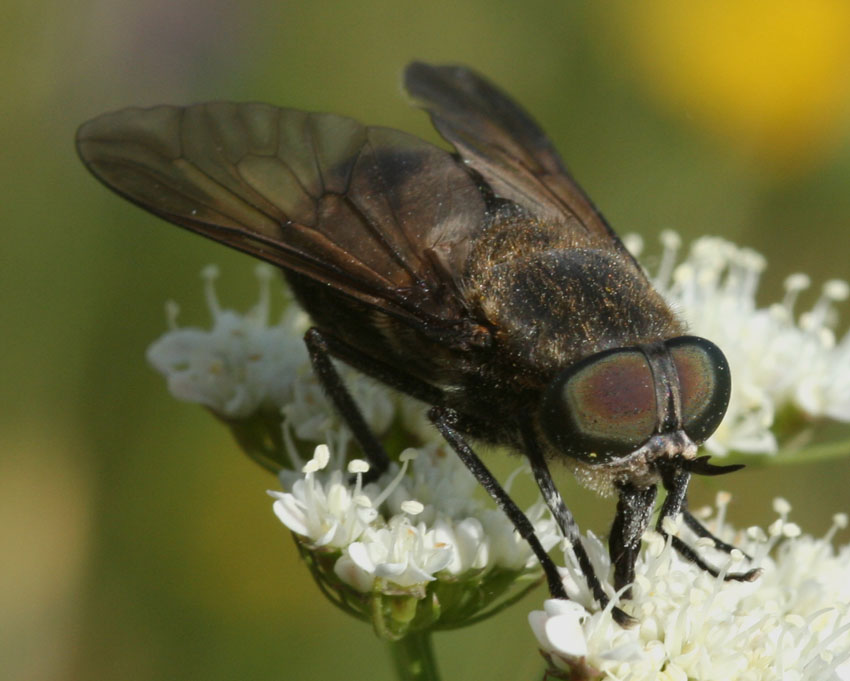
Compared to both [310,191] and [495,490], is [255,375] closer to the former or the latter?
[310,191]

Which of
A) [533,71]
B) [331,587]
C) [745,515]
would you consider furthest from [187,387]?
[533,71]

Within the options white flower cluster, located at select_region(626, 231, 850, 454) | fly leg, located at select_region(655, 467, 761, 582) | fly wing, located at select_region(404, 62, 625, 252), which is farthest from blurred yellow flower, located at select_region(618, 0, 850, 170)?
fly leg, located at select_region(655, 467, 761, 582)

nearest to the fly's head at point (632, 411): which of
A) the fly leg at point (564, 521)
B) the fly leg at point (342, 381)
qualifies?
the fly leg at point (564, 521)

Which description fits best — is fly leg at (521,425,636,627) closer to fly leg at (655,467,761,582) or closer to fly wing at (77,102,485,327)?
fly leg at (655,467,761,582)

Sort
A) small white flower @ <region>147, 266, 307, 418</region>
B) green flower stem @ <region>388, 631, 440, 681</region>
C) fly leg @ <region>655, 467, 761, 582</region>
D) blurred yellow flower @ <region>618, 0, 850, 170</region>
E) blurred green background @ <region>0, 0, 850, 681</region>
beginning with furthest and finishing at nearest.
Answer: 1. blurred yellow flower @ <region>618, 0, 850, 170</region>
2. blurred green background @ <region>0, 0, 850, 681</region>
3. small white flower @ <region>147, 266, 307, 418</region>
4. green flower stem @ <region>388, 631, 440, 681</region>
5. fly leg @ <region>655, 467, 761, 582</region>

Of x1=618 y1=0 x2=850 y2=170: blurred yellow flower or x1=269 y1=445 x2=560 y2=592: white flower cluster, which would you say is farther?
x1=618 y1=0 x2=850 y2=170: blurred yellow flower

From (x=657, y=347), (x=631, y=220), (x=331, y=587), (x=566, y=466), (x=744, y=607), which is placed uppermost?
(x=631, y=220)

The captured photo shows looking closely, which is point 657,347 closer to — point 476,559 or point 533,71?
point 476,559

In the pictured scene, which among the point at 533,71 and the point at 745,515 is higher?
the point at 533,71
